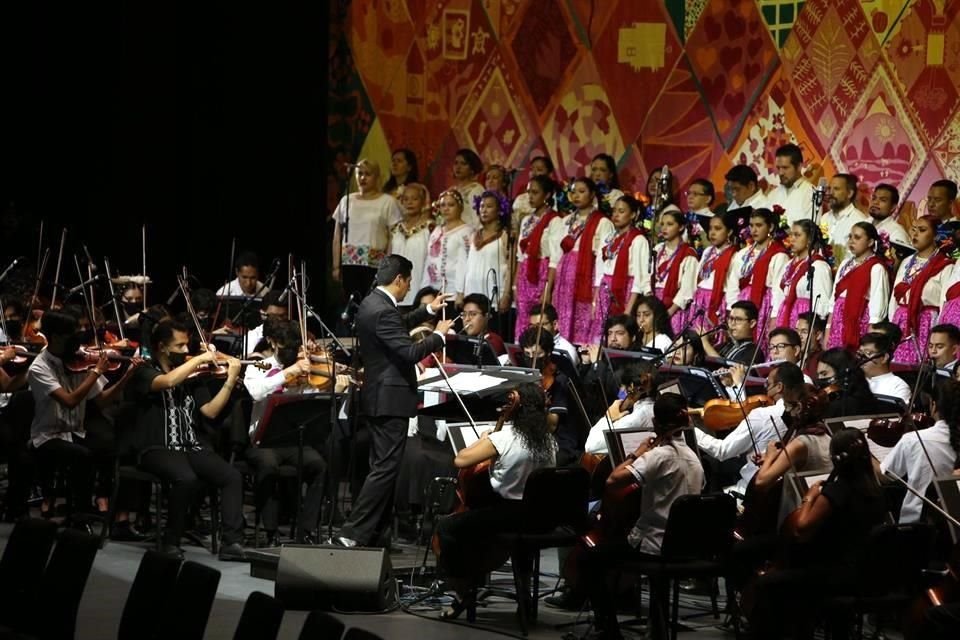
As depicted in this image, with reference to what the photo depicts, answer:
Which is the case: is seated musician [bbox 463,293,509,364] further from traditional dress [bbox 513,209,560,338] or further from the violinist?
the violinist

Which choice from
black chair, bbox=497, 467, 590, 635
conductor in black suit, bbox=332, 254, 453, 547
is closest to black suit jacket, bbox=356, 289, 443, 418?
conductor in black suit, bbox=332, 254, 453, 547

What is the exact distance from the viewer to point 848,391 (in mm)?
7684

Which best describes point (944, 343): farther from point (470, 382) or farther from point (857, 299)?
point (470, 382)

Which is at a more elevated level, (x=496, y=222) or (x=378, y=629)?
(x=496, y=222)

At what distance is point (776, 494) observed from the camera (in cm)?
623

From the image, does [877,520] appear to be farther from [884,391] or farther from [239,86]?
[239,86]

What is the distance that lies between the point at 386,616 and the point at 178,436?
5.89 ft

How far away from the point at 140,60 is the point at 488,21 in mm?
3419

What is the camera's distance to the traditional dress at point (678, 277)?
12.2 metres

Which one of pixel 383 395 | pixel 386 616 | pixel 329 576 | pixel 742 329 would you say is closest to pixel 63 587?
pixel 329 576

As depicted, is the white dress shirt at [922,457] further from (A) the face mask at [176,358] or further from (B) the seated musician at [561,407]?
(A) the face mask at [176,358]

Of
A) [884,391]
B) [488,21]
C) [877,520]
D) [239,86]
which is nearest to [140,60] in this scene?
[239,86]

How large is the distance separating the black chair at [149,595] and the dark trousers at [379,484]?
3034 mm

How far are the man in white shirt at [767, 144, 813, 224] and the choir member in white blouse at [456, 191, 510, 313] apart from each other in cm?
235
